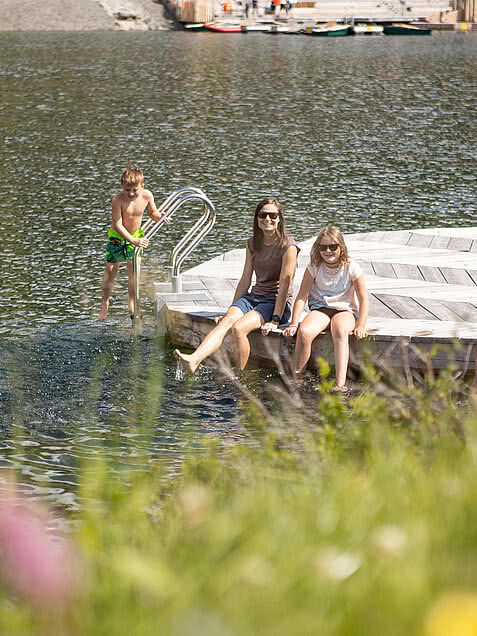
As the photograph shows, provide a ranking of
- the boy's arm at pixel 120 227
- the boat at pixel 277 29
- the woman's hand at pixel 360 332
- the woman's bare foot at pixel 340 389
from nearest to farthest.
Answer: the woman's bare foot at pixel 340 389 < the woman's hand at pixel 360 332 < the boy's arm at pixel 120 227 < the boat at pixel 277 29

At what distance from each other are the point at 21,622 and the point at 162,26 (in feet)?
251

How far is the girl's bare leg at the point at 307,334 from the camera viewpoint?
28.1ft

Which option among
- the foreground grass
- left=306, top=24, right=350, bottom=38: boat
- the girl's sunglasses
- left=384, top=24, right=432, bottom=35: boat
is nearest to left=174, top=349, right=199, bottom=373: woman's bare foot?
the girl's sunglasses

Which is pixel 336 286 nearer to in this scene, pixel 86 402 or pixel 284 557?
pixel 86 402

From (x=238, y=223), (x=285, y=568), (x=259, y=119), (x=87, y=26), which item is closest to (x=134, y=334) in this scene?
(x=238, y=223)

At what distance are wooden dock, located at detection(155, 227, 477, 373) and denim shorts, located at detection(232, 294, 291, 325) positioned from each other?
22 centimetres

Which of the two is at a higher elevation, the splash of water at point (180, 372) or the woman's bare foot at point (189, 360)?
the woman's bare foot at point (189, 360)

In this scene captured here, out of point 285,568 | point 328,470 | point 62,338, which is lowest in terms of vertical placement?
point 62,338

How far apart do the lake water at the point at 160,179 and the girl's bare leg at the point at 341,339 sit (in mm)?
908

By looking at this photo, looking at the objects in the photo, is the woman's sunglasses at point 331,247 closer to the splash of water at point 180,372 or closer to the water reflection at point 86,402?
the water reflection at point 86,402

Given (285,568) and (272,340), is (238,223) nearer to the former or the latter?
(272,340)

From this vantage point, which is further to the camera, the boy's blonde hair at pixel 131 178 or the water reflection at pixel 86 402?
the boy's blonde hair at pixel 131 178

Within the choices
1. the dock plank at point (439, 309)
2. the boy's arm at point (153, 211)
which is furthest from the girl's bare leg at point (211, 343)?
the dock plank at point (439, 309)

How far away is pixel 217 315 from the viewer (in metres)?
9.58
